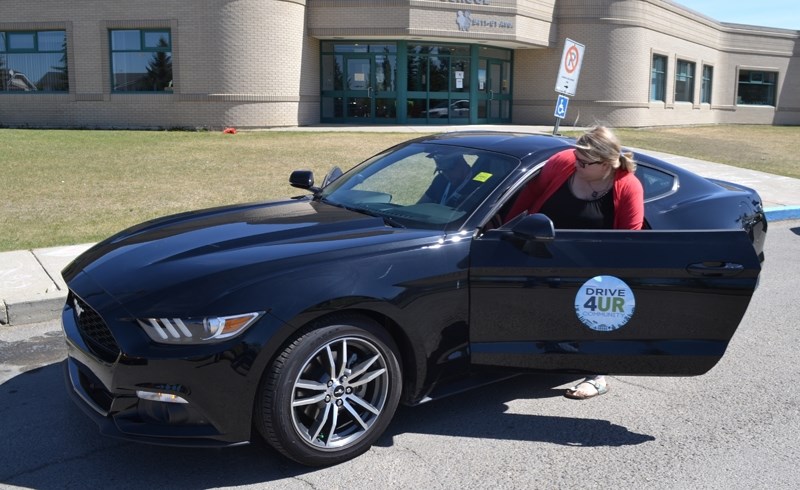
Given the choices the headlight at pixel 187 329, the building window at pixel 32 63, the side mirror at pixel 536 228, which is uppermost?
the building window at pixel 32 63

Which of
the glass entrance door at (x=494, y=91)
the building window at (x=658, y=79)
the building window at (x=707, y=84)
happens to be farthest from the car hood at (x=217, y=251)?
the building window at (x=707, y=84)

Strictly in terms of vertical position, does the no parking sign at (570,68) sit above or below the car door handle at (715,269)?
above

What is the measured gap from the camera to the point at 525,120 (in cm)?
3191

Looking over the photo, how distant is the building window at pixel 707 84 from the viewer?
4072 cm

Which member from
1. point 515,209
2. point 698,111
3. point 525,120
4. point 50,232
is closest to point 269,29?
point 525,120

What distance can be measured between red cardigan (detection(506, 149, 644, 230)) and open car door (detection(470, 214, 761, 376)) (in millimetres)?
380

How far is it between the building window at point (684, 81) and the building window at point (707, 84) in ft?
6.20

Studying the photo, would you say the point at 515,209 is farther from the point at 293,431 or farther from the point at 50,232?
the point at 50,232

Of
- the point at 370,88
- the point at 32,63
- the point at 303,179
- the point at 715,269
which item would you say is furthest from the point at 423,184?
the point at 32,63

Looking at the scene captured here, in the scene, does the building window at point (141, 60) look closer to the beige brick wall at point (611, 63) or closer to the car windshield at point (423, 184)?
the beige brick wall at point (611, 63)

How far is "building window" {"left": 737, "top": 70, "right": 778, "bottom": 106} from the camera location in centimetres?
4341

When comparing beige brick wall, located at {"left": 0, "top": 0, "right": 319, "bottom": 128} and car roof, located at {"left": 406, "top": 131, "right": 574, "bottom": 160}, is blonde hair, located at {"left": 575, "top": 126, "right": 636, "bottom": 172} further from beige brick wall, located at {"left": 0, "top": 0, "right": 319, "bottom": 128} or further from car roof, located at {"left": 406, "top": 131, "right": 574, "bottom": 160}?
beige brick wall, located at {"left": 0, "top": 0, "right": 319, "bottom": 128}

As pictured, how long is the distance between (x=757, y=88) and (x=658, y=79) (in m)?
12.2

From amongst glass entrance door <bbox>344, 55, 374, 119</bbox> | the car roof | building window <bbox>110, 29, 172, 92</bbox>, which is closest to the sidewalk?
the car roof
